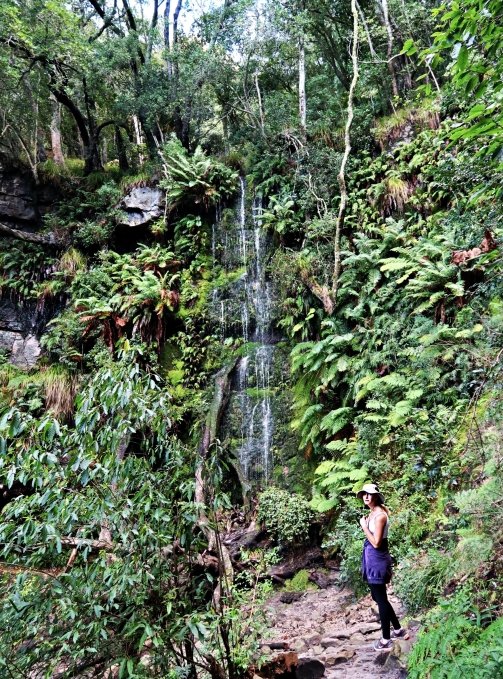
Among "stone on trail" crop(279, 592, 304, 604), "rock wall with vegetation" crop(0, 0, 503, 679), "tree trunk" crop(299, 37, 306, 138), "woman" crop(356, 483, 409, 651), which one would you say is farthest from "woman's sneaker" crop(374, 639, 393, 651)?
"tree trunk" crop(299, 37, 306, 138)

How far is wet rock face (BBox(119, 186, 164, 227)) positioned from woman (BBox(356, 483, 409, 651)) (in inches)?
429

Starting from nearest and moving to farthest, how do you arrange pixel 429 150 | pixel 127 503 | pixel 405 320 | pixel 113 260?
1. pixel 127 503
2. pixel 405 320
3. pixel 429 150
4. pixel 113 260

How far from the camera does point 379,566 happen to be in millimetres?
3963

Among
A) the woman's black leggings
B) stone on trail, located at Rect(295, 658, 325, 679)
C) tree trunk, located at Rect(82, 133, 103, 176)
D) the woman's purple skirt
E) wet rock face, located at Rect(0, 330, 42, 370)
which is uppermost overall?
tree trunk, located at Rect(82, 133, 103, 176)

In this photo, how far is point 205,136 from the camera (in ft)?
48.5

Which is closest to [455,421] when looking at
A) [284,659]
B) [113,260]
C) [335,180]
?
[284,659]

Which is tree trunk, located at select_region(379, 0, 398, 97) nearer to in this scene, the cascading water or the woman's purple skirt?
the cascading water

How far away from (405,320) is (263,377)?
370 centimetres

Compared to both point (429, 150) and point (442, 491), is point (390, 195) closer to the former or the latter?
point (429, 150)

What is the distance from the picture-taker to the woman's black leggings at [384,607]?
3.90 metres

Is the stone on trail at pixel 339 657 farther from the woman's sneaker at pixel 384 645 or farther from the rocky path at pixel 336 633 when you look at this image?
the woman's sneaker at pixel 384 645

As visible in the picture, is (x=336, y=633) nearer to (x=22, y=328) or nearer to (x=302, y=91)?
(x=22, y=328)

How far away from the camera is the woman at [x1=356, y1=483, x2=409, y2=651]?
3936mm

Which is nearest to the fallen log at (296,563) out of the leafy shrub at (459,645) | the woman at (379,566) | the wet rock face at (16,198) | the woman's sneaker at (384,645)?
the woman at (379,566)
